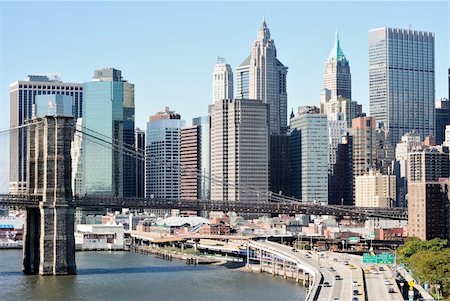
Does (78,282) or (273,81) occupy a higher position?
(273,81)

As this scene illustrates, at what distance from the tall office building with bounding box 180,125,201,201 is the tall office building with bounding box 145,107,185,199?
1.35 metres

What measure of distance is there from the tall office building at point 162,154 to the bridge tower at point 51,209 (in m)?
101

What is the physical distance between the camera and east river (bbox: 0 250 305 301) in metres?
52.5

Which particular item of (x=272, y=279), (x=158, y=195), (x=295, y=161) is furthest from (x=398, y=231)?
(x=158, y=195)

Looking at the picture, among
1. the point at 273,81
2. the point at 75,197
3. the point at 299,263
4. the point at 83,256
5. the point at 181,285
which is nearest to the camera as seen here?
the point at 181,285

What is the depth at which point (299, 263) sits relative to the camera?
206 ft

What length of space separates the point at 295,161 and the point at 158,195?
2302 cm

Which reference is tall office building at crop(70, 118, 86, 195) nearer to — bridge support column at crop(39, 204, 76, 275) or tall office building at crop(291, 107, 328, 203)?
tall office building at crop(291, 107, 328, 203)

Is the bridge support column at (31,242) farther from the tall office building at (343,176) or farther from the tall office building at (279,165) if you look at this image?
the tall office building at (343,176)

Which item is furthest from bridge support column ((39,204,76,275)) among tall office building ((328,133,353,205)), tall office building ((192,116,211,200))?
tall office building ((328,133,353,205))

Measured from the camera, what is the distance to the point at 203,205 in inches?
3142

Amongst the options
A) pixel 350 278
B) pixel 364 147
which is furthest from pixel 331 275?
pixel 364 147

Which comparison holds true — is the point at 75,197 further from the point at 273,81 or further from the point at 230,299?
the point at 273,81

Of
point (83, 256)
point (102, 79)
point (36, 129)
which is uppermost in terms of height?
point (102, 79)
